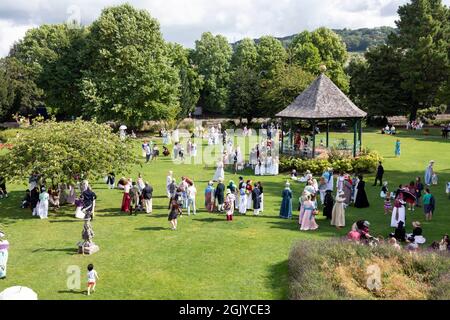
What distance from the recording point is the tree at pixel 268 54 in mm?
68250

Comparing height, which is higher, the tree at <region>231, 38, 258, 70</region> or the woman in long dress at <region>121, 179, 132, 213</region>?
the tree at <region>231, 38, 258, 70</region>

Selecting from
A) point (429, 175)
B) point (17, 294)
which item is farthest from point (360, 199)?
point (17, 294)

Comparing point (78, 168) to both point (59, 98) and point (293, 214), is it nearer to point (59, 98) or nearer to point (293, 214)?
point (293, 214)

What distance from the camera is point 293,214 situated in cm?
2103

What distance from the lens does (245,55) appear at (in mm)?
72312

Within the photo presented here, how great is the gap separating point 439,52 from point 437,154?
21268 millimetres

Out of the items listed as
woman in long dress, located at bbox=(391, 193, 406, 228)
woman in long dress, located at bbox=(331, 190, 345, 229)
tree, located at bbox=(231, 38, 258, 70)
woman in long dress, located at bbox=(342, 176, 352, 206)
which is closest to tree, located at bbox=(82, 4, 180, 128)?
tree, located at bbox=(231, 38, 258, 70)

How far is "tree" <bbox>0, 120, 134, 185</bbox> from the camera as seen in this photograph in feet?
67.4

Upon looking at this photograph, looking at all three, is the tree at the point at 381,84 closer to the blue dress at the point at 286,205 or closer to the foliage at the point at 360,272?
the blue dress at the point at 286,205

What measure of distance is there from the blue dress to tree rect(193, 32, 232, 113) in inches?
2126

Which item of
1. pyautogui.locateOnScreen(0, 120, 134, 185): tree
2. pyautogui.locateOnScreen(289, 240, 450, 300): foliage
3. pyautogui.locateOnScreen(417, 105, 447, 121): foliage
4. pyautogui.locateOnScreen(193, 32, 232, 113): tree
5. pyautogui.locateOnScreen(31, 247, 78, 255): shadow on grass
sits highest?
pyautogui.locateOnScreen(193, 32, 232, 113): tree

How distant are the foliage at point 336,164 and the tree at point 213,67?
4415 cm

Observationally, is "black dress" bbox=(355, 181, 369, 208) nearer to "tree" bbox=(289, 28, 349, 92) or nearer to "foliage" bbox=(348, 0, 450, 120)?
"foliage" bbox=(348, 0, 450, 120)
